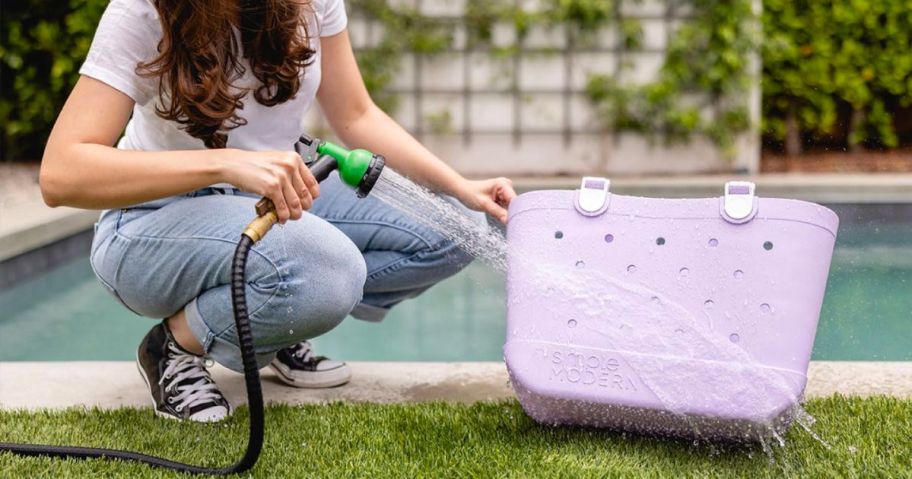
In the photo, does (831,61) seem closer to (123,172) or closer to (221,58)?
(221,58)

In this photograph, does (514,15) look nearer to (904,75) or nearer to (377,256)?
(904,75)

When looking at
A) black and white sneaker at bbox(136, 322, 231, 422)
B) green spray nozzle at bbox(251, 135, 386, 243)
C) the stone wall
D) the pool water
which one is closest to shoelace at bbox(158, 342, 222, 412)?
black and white sneaker at bbox(136, 322, 231, 422)

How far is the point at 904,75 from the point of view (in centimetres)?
586

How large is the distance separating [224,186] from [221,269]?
8.3 inches

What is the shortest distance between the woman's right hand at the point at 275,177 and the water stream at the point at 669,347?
0.36m

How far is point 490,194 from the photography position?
1885mm

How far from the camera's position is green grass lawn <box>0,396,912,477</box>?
157 cm

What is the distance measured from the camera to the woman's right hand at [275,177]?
1.45m

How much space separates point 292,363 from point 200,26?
0.73m

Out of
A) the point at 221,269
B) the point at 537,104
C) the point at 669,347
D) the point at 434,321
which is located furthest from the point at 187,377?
the point at 537,104

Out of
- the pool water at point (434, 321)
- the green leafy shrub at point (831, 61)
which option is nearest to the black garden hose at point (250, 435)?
the pool water at point (434, 321)

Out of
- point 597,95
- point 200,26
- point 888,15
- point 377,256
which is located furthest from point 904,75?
point 200,26

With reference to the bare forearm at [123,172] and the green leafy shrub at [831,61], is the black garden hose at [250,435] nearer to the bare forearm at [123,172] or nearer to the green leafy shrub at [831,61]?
the bare forearm at [123,172]

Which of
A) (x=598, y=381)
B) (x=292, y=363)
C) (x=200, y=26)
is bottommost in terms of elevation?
(x=292, y=363)
